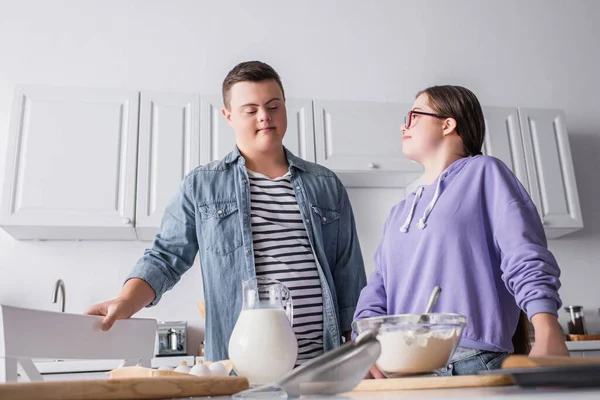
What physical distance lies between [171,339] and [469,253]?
1.94 m

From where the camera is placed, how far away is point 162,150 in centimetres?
273

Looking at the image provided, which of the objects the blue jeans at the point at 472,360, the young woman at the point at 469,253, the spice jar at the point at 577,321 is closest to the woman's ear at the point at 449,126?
the young woman at the point at 469,253

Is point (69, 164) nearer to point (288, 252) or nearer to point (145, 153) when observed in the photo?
point (145, 153)

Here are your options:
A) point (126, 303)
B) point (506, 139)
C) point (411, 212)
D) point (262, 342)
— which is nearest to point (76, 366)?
point (126, 303)

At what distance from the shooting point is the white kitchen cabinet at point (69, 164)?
2566 mm

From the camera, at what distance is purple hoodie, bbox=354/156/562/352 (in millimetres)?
946

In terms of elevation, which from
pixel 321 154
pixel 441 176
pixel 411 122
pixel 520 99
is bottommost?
pixel 441 176

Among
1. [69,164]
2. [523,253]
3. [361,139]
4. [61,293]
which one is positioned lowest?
[523,253]

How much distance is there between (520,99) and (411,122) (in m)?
2.58

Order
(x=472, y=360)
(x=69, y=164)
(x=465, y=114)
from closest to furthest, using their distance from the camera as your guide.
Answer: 1. (x=472, y=360)
2. (x=465, y=114)
3. (x=69, y=164)

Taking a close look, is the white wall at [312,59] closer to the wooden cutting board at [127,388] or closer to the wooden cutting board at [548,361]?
the wooden cutting board at [127,388]

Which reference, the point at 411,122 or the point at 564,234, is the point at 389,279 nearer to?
the point at 411,122

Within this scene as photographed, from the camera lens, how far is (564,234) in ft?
10.9

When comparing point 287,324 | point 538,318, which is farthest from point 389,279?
point 287,324
